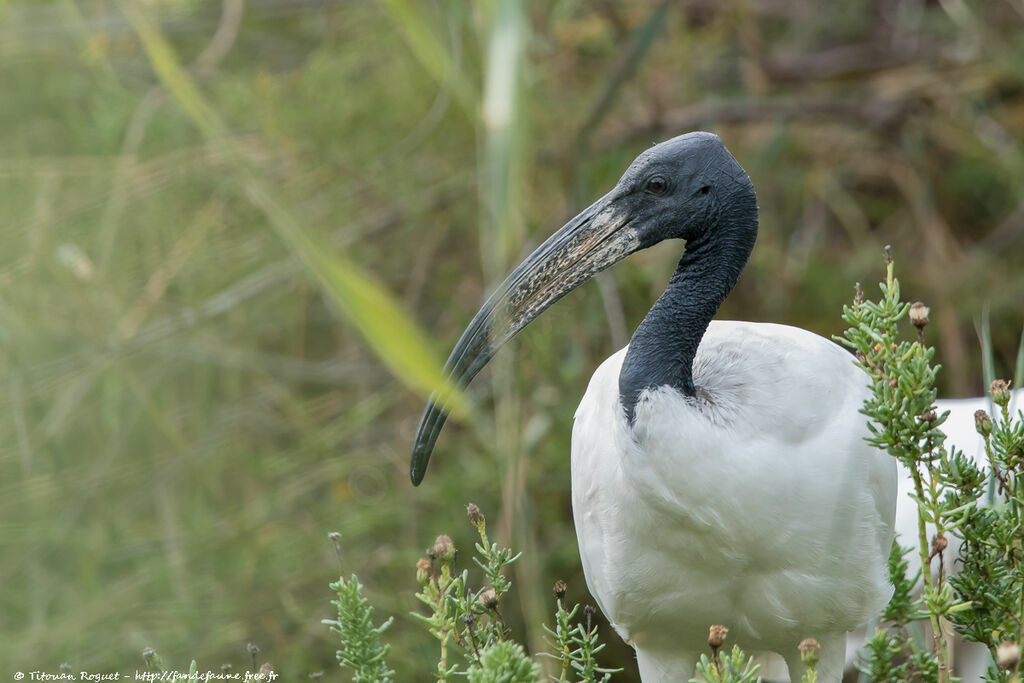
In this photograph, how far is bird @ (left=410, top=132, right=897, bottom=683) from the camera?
1966 millimetres

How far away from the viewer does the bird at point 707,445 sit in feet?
6.45

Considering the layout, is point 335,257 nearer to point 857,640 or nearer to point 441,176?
point 857,640

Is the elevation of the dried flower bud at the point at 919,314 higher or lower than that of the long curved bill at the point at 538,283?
lower

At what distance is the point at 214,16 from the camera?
13.3ft

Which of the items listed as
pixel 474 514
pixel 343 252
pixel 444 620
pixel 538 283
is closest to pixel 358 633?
pixel 444 620

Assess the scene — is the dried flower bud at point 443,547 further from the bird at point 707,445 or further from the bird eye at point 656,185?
the bird eye at point 656,185

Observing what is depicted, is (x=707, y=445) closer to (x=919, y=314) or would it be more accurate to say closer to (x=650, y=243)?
(x=650, y=243)

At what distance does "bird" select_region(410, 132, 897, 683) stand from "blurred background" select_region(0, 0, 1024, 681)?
76cm

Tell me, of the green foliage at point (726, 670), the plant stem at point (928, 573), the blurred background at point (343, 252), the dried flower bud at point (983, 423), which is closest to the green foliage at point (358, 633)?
the green foliage at point (726, 670)

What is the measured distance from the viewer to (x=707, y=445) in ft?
6.35

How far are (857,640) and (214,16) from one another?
9.39 feet

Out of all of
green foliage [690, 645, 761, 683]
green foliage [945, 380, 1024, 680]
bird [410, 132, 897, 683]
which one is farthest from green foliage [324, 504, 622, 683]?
green foliage [945, 380, 1024, 680]

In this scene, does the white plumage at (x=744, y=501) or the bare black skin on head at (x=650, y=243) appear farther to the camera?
the bare black skin on head at (x=650, y=243)

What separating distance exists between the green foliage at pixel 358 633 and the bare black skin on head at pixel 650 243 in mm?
479
